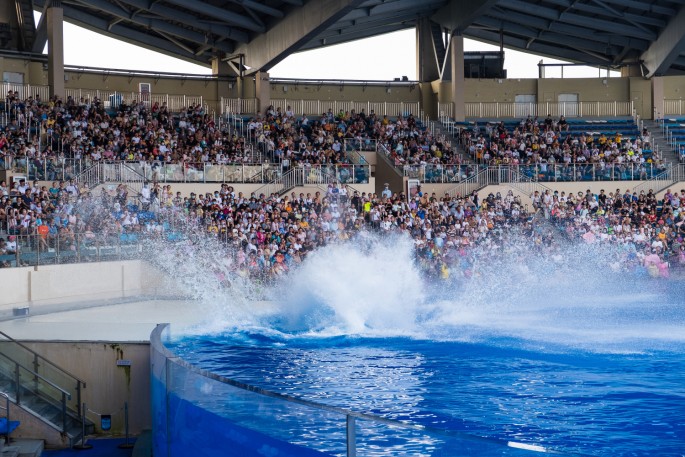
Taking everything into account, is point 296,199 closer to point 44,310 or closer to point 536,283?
point 536,283

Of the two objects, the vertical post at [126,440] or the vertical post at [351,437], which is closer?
the vertical post at [351,437]

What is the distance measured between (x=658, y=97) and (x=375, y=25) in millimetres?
13510

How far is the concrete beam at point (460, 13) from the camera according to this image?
37.5m

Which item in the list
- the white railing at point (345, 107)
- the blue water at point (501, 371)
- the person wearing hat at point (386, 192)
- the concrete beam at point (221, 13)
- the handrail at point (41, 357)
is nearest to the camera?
the blue water at point (501, 371)

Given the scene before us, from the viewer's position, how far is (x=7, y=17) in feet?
125

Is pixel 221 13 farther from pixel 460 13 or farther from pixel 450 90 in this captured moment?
pixel 450 90

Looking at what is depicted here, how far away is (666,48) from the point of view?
41.3m

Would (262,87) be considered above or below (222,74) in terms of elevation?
below

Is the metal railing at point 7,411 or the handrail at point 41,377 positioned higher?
the handrail at point 41,377

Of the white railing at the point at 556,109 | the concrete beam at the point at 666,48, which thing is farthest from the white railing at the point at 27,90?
the concrete beam at the point at 666,48

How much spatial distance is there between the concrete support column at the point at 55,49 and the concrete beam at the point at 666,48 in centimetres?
2502

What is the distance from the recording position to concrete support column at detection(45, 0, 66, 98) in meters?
35.1

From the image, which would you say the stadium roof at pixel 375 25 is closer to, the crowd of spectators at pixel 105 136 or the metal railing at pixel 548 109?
the metal railing at pixel 548 109

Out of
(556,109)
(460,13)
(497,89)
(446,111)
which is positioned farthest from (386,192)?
(556,109)
